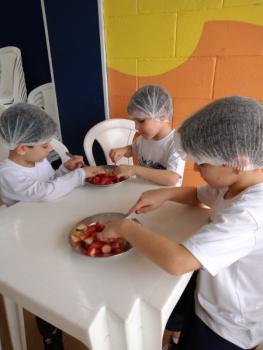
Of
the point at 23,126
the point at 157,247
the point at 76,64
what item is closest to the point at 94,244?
the point at 157,247

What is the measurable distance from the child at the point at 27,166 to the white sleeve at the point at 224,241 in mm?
576

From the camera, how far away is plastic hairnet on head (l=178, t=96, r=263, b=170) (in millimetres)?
543

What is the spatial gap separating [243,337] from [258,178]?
0.40 m

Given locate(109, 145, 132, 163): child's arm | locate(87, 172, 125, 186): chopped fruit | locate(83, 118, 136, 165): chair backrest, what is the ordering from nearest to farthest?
locate(87, 172, 125, 186): chopped fruit
locate(109, 145, 132, 163): child's arm
locate(83, 118, 136, 165): chair backrest

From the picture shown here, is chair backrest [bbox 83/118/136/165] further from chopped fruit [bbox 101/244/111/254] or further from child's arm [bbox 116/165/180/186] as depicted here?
chopped fruit [bbox 101/244/111/254]

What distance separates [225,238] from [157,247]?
142mm

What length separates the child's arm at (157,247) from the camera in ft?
1.77

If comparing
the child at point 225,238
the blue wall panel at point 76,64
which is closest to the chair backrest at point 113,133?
the blue wall panel at point 76,64

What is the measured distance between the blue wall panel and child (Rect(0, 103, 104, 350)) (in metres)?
0.89

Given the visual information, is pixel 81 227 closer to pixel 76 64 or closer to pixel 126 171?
pixel 126 171

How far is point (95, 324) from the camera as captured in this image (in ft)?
1.63

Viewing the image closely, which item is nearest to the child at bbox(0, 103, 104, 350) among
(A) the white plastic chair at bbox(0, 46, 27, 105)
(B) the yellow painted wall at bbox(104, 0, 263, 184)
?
(B) the yellow painted wall at bbox(104, 0, 263, 184)

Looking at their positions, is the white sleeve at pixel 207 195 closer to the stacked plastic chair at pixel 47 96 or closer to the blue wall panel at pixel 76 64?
the blue wall panel at pixel 76 64

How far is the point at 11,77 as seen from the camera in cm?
244
